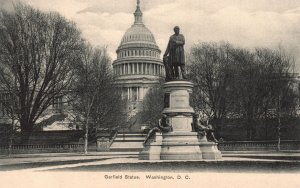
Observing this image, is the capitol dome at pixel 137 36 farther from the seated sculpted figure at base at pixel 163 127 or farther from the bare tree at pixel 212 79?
the seated sculpted figure at base at pixel 163 127

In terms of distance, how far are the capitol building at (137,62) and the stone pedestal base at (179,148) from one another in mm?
102576

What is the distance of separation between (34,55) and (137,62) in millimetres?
95789

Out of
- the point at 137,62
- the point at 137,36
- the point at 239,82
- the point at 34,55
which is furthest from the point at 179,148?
the point at 137,36

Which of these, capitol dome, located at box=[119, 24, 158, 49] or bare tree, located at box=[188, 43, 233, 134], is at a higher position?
capitol dome, located at box=[119, 24, 158, 49]

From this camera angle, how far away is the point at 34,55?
45.4 metres

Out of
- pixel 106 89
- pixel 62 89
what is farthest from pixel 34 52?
pixel 106 89

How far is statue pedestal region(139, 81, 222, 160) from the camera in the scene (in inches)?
931

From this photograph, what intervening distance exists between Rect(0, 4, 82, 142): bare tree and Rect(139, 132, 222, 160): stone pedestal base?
23.1 meters

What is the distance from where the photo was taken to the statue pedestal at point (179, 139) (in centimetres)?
2366

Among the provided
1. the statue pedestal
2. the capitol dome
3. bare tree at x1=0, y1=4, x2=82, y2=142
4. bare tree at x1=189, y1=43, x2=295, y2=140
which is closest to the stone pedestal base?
the statue pedestal

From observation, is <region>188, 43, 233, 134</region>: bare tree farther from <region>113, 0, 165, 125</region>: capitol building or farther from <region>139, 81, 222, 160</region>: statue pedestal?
<region>113, 0, 165, 125</region>: capitol building

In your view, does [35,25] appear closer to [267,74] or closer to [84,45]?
[84,45]

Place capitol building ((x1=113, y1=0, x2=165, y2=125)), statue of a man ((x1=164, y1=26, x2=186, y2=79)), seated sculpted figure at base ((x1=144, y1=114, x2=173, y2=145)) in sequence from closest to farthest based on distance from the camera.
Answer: seated sculpted figure at base ((x1=144, y1=114, x2=173, y2=145)), statue of a man ((x1=164, y1=26, x2=186, y2=79)), capitol building ((x1=113, y1=0, x2=165, y2=125))

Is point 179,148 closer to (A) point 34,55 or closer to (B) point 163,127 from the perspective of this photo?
(B) point 163,127
